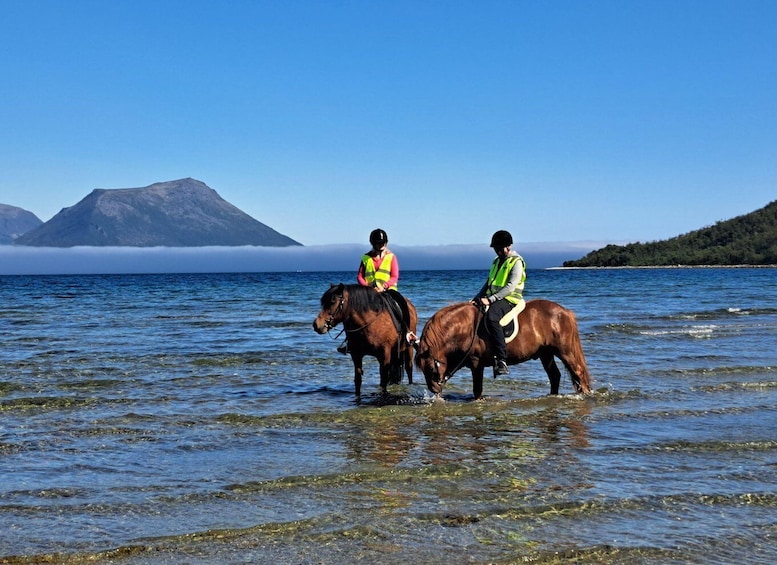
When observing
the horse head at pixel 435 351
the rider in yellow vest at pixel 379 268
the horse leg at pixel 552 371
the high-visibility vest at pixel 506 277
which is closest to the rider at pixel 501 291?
the high-visibility vest at pixel 506 277

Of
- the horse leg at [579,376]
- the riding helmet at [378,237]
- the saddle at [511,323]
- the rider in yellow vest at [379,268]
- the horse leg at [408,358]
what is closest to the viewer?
the saddle at [511,323]

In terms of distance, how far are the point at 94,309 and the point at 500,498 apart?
34.4 m

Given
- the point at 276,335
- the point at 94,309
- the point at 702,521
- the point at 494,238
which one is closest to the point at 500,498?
the point at 702,521

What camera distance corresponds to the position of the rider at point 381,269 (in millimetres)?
11844

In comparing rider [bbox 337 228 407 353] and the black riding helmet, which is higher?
the black riding helmet

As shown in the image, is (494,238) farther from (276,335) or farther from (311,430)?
(276,335)

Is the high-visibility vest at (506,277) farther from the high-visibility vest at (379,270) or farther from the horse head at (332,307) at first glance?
the horse head at (332,307)

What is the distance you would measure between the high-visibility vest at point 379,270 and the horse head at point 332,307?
935 millimetres

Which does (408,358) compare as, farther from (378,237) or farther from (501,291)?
(501,291)

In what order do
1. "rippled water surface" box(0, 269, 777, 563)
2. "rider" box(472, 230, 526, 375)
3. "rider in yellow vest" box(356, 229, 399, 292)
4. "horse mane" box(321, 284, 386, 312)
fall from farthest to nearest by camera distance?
"rider in yellow vest" box(356, 229, 399, 292), "horse mane" box(321, 284, 386, 312), "rider" box(472, 230, 526, 375), "rippled water surface" box(0, 269, 777, 563)

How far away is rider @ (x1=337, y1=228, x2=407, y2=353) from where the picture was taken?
11.8 m

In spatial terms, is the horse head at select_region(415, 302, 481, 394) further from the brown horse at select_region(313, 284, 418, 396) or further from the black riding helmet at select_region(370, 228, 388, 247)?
the black riding helmet at select_region(370, 228, 388, 247)

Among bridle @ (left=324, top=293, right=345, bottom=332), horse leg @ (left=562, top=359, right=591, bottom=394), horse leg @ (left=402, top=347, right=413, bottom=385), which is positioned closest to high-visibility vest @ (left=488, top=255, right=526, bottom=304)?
horse leg @ (left=562, top=359, right=591, bottom=394)

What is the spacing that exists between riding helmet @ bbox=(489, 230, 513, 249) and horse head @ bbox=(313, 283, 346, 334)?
2.37 meters
